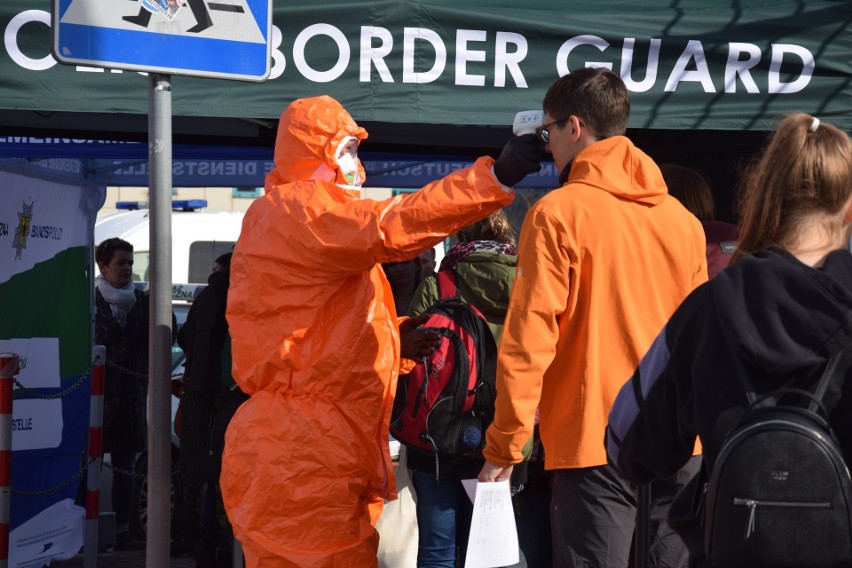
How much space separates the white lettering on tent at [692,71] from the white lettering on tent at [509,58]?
1.89 ft

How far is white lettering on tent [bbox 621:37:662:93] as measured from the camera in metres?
4.39

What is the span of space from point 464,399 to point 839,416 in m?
2.34

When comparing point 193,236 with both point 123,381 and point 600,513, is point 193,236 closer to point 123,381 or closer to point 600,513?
point 123,381

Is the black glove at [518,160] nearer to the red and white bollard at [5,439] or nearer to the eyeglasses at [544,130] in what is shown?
the eyeglasses at [544,130]

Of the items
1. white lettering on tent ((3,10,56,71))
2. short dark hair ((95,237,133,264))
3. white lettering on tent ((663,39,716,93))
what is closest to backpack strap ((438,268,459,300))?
white lettering on tent ((663,39,716,93))

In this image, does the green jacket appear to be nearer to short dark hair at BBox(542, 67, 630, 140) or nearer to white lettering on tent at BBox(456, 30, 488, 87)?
white lettering on tent at BBox(456, 30, 488, 87)

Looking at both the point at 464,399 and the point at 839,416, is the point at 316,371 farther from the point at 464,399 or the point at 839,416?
the point at 839,416

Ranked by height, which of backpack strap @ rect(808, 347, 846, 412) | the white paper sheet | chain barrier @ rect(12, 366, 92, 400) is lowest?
the white paper sheet

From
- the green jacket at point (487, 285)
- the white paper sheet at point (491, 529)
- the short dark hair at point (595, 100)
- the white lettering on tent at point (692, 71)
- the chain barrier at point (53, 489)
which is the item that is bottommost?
the chain barrier at point (53, 489)

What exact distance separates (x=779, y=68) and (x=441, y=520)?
7.24 ft

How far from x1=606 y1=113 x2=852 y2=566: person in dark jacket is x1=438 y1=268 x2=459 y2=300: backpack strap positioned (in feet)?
6.96

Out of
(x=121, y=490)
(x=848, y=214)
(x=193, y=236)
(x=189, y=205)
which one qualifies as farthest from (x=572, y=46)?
(x=189, y=205)

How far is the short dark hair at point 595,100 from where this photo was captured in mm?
3320

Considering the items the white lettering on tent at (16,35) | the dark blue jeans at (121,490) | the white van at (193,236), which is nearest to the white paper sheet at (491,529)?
the white lettering on tent at (16,35)
